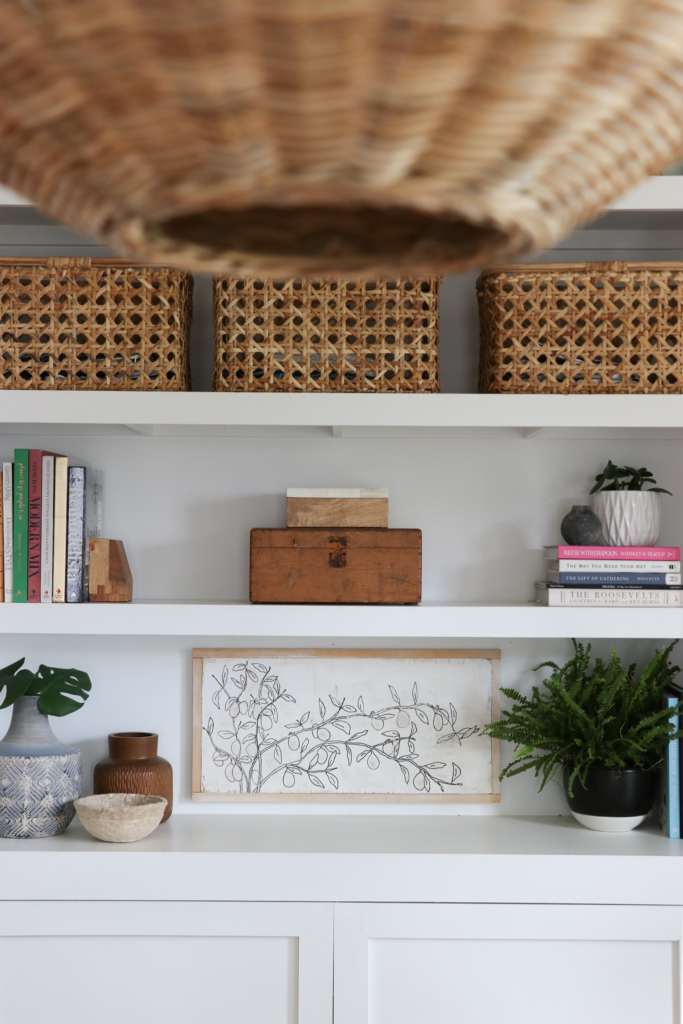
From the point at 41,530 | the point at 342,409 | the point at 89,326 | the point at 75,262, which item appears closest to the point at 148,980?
the point at 41,530

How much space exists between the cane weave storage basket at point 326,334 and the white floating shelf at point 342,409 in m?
0.04

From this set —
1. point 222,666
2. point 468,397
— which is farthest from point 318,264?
point 222,666

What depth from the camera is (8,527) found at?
1.72m

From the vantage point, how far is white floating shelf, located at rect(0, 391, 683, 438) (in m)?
1.64

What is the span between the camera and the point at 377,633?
1.66 metres

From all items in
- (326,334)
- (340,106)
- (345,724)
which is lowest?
(345,724)

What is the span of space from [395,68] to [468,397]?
1436 mm

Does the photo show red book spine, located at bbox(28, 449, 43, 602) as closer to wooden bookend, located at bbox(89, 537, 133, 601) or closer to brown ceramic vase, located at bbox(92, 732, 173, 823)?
wooden bookend, located at bbox(89, 537, 133, 601)

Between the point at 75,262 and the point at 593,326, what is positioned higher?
the point at 75,262

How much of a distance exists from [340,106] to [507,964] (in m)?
1.68

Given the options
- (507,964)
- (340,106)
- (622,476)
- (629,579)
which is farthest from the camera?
(622,476)

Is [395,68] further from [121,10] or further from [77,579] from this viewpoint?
[77,579]

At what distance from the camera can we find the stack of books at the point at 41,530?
5.61 ft

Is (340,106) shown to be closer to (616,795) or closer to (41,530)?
(41,530)
